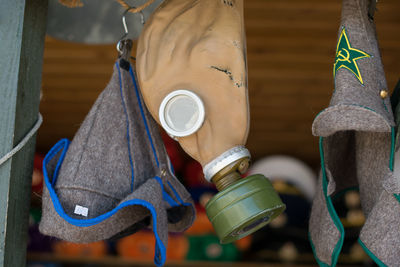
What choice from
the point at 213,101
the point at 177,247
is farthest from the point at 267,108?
the point at 213,101

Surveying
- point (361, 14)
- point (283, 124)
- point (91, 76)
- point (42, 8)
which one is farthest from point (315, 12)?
point (42, 8)

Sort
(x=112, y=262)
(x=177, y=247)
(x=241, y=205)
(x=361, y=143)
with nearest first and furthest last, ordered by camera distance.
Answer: (x=241, y=205) < (x=361, y=143) < (x=177, y=247) < (x=112, y=262)

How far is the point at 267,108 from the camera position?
2.25 meters

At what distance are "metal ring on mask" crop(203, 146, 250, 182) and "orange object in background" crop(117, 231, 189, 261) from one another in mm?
1451

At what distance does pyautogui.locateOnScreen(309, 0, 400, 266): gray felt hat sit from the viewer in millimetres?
599

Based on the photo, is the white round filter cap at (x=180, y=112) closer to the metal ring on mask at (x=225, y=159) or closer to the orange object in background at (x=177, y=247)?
the metal ring on mask at (x=225, y=159)

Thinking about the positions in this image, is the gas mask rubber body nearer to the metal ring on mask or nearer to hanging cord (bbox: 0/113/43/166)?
the metal ring on mask

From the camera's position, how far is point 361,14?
699 millimetres

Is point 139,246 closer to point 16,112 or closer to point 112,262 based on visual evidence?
point 112,262

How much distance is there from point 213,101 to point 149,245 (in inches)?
59.5

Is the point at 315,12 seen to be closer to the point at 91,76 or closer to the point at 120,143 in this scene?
the point at 91,76

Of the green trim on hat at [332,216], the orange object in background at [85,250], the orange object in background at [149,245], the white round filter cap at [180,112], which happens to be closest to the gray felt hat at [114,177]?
the white round filter cap at [180,112]

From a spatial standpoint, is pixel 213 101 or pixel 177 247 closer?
pixel 213 101

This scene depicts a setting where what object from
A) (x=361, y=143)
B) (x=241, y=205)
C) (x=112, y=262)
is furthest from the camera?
(x=112, y=262)
